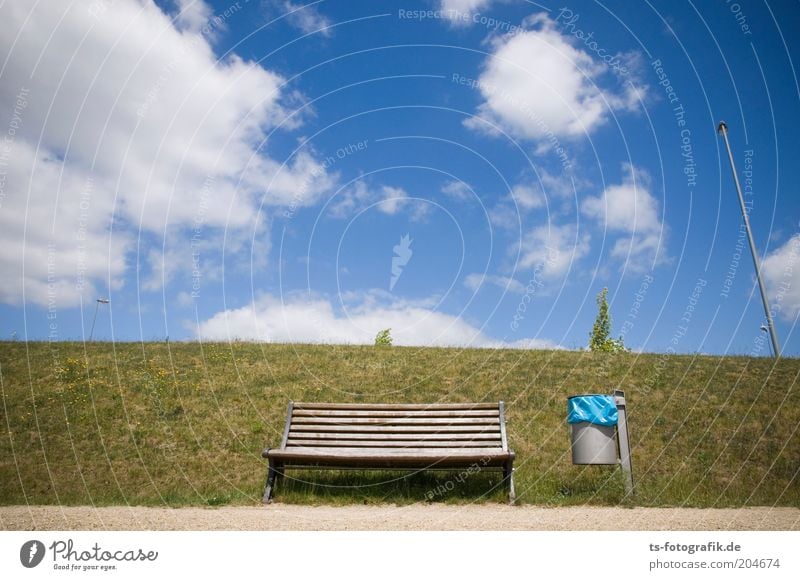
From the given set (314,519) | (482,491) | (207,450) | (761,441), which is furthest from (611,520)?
(207,450)

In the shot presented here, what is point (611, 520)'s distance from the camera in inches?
248

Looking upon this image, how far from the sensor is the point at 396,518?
6.72m

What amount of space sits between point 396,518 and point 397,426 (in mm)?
2467

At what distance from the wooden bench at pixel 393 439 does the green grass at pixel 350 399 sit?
572 millimetres

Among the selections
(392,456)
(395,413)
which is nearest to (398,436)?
(395,413)

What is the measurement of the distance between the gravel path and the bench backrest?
114 cm

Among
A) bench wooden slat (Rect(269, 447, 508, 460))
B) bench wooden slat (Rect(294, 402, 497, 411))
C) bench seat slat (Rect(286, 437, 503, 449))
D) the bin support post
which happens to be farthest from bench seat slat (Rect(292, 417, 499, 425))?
the bin support post

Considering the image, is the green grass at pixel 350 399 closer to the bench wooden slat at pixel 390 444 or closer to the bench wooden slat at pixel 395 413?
the bench wooden slat at pixel 390 444

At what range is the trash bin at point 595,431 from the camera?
785cm

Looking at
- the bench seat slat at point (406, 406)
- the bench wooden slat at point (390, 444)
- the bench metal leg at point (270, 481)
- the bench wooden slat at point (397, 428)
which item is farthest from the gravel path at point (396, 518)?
the bench seat slat at point (406, 406)

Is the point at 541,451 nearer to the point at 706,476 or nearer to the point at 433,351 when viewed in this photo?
the point at 706,476

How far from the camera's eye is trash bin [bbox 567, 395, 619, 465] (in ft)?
25.8

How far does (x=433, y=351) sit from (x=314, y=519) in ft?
37.5
